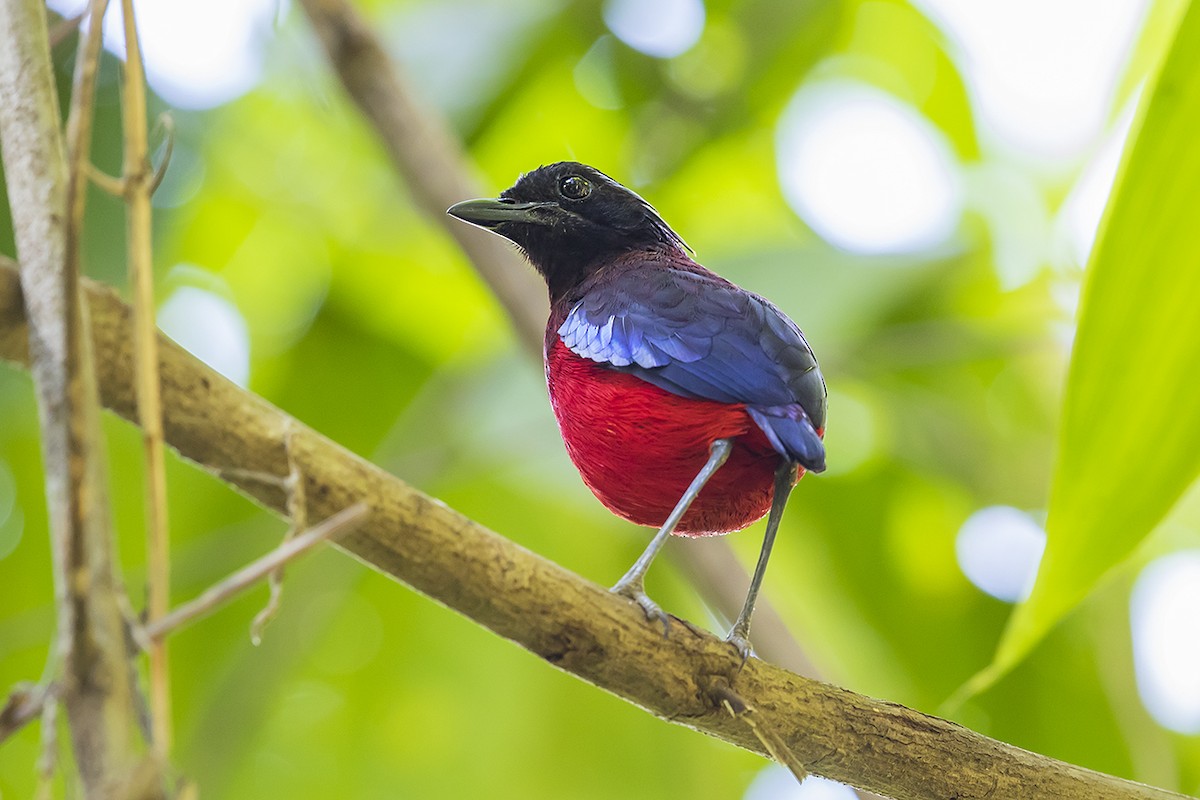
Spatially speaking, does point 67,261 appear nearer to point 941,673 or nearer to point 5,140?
point 5,140

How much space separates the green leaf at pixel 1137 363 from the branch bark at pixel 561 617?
0.96ft

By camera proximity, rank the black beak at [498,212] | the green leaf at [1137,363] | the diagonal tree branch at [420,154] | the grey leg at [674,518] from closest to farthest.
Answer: the green leaf at [1137,363], the grey leg at [674,518], the black beak at [498,212], the diagonal tree branch at [420,154]

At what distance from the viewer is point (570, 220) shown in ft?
8.18

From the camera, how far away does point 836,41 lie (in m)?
4.82

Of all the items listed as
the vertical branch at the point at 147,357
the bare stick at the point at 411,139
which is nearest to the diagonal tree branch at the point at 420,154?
the bare stick at the point at 411,139

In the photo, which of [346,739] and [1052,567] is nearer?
[1052,567]

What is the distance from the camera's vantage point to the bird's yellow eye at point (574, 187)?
2.50 metres

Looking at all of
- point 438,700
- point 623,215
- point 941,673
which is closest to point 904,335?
point 941,673

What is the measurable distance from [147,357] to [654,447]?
1157 mm

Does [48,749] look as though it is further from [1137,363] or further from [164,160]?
[1137,363]

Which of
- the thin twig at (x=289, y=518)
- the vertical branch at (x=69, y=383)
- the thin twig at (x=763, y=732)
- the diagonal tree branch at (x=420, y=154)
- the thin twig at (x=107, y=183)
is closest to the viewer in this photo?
the vertical branch at (x=69, y=383)

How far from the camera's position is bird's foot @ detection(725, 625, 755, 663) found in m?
1.81

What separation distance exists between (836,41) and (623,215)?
8.62 ft

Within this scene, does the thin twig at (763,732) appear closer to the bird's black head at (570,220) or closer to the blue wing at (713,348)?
the blue wing at (713,348)
